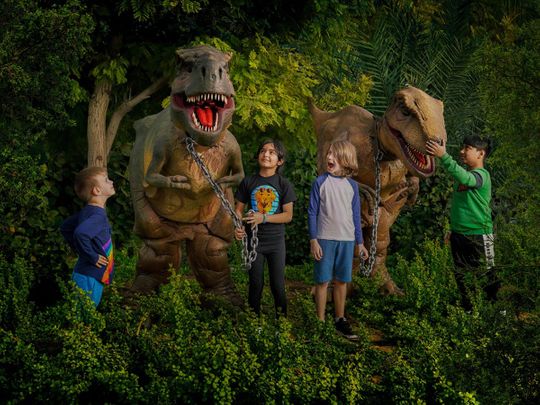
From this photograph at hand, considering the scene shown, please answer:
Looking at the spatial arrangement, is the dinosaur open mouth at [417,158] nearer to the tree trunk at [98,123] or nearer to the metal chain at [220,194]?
the metal chain at [220,194]

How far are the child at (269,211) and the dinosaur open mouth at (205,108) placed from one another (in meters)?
0.57

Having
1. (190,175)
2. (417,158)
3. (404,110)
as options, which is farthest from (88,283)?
(404,110)

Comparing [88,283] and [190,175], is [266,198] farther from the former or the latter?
[88,283]

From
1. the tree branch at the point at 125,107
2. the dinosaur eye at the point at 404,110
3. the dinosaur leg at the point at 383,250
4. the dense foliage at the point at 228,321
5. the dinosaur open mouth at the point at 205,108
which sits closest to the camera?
the dense foliage at the point at 228,321

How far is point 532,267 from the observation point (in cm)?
377

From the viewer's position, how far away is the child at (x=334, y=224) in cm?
596

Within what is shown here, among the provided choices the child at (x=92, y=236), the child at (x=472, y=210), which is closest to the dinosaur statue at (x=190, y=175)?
the child at (x=92, y=236)

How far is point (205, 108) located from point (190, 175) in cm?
59

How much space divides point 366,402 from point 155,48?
262 inches

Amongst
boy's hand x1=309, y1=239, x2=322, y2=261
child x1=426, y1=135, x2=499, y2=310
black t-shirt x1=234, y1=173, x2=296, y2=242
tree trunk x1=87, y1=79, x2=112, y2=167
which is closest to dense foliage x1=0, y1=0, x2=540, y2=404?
child x1=426, y1=135, x2=499, y2=310

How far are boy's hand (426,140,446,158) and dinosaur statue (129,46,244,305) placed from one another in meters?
1.40

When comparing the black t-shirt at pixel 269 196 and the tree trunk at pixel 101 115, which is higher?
the tree trunk at pixel 101 115

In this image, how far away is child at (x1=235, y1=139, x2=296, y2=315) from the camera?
593cm

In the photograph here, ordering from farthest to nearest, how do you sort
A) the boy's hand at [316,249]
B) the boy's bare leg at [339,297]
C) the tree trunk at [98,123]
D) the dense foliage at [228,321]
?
the tree trunk at [98,123] < the boy's bare leg at [339,297] < the boy's hand at [316,249] < the dense foliage at [228,321]
